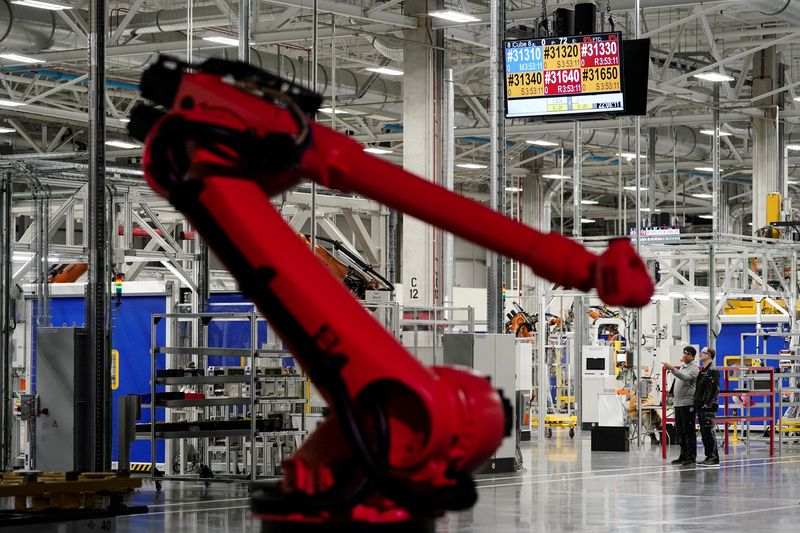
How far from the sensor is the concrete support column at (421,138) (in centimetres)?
2278

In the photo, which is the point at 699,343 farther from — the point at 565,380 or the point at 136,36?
the point at 136,36

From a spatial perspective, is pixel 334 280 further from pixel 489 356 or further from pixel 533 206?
pixel 533 206

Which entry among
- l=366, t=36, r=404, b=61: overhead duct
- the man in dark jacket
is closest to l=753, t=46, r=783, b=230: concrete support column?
l=366, t=36, r=404, b=61: overhead duct

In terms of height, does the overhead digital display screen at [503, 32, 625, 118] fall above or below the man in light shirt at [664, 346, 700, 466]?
above

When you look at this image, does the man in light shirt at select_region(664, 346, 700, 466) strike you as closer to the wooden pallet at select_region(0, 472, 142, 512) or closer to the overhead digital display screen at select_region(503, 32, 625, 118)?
the overhead digital display screen at select_region(503, 32, 625, 118)

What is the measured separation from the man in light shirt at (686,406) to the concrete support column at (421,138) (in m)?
5.06

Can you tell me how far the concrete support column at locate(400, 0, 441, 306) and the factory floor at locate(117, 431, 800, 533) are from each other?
4.31 m

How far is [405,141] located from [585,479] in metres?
8.34

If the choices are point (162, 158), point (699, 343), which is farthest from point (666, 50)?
point (162, 158)

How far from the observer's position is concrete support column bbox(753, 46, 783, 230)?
29406 mm

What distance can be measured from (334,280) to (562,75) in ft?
40.8

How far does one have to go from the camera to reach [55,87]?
26.6 meters

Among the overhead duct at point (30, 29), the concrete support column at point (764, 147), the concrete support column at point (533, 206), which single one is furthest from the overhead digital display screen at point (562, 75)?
the concrete support column at point (533, 206)

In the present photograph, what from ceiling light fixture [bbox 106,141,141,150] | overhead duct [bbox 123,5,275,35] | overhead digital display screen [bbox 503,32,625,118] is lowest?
overhead digital display screen [bbox 503,32,625,118]
